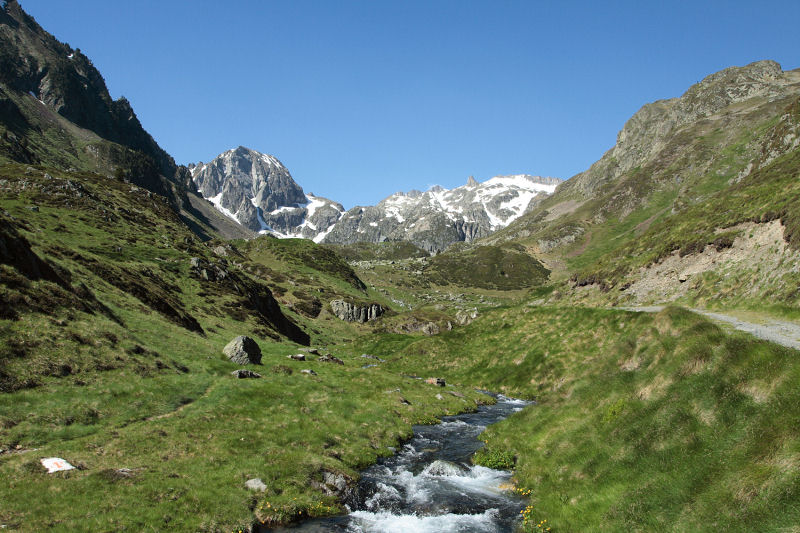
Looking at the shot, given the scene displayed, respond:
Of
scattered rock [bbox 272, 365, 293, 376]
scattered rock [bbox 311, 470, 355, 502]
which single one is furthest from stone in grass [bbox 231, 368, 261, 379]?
scattered rock [bbox 311, 470, 355, 502]

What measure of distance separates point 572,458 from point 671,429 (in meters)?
5.22

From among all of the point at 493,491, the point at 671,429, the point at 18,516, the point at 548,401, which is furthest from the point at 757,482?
the point at 18,516

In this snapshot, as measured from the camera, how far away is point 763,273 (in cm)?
3928

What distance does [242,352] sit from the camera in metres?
45.9

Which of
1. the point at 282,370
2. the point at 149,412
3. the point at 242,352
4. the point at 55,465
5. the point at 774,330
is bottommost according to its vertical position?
the point at 282,370

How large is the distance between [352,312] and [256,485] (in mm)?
126325

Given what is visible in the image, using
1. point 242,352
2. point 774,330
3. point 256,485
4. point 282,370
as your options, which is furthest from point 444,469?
point 242,352

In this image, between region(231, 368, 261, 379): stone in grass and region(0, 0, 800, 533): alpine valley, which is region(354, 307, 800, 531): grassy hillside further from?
region(231, 368, 261, 379): stone in grass

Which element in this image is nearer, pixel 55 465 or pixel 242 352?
pixel 55 465

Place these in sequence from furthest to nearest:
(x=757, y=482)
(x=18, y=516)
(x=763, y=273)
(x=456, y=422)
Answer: (x=763, y=273), (x=456, y=422), (x=18, y=516), (x=757, y=482)

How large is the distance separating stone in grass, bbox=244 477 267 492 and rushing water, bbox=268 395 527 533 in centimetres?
291

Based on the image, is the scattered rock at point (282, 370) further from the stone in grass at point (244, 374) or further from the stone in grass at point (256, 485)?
the stone in grass at point (256, 485)

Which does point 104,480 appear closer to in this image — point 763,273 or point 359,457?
point 359,457

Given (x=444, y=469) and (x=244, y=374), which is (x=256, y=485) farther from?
(x=244, y=374)
